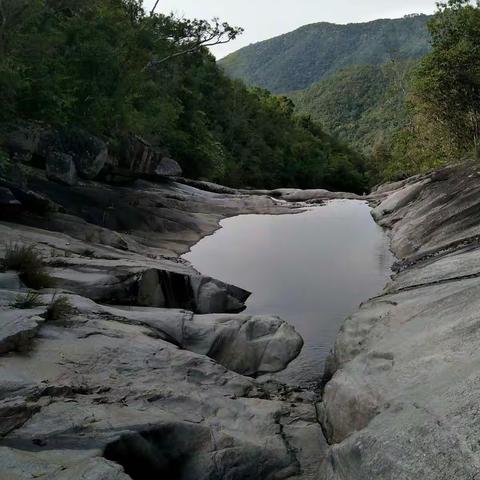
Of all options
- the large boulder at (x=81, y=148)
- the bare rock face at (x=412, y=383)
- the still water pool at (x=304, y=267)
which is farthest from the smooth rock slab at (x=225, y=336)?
the large boulder at (x=81, y=148)

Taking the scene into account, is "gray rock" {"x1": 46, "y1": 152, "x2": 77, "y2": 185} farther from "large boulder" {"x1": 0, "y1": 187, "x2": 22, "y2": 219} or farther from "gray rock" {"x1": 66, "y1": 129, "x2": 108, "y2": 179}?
"large boulder" {"x1": 0, "y1": 187, "x2": 22, "y2": 219}

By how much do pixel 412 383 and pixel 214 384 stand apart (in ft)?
11.2

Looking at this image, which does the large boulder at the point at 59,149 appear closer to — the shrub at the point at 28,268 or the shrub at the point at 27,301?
the shrub at the point at 28,268

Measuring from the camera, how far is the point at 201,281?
14.8m

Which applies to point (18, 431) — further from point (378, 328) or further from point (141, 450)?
point (378, 328)

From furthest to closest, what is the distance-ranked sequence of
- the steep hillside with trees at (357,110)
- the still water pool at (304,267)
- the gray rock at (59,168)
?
the steep hillside with trees at (357,110)
the gray rock at (59,168)
the still water pool at (304,267)

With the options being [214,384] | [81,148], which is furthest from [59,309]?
[81,148]

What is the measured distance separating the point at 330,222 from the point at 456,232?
58.0 ft

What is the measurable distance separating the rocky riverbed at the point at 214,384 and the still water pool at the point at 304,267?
46.8 inches

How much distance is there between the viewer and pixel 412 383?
6.29 meters

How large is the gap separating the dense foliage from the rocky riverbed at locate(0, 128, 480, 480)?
32.2ft

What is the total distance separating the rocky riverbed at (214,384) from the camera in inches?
200

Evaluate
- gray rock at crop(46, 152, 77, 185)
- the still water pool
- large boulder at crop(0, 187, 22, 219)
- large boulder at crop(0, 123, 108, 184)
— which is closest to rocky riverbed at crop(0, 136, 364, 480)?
the still water pool

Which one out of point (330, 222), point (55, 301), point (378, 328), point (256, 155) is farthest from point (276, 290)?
point (256, 155)
